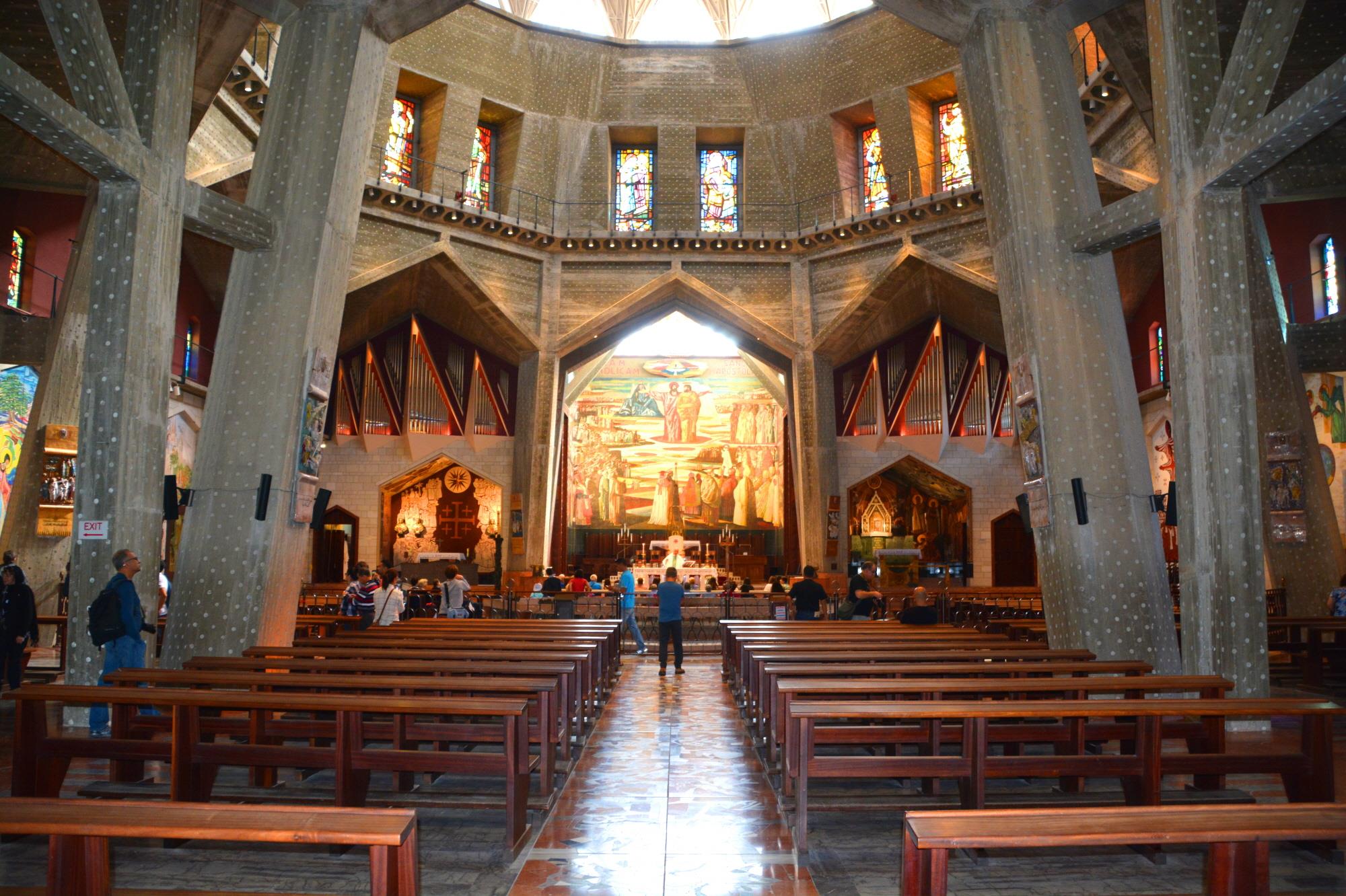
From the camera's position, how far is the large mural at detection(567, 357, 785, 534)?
26.8 metres

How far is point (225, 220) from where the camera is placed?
28.3 feet

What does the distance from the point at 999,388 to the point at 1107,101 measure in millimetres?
7290

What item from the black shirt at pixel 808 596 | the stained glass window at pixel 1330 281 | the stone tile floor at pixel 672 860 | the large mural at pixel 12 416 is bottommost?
the stone tile floor at pixel 672 860

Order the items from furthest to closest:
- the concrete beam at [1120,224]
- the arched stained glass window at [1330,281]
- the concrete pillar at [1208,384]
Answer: the arched stained glass window at [1330,281] → the concrete beam at [1120,224] → the concrete pillar at [1208,384]

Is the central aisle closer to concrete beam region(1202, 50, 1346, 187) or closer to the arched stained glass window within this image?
concrete beam region(1202, 50, 1346, 187)

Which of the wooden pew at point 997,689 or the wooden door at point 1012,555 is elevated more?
the wooden door at point 1012,555

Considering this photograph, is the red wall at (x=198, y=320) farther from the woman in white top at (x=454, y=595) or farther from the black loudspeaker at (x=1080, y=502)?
the black loudspeaker at (x=1080, y=502)

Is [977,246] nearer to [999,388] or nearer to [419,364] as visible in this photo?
[999,388]

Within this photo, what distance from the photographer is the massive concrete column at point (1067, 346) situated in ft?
28.2

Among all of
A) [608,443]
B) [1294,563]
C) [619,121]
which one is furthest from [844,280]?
[1294,563]

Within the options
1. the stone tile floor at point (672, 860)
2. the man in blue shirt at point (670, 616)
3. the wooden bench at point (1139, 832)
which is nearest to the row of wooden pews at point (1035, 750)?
the wooden bench at point (1139, 832)

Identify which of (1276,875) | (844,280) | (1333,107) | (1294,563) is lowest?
(1276,875)

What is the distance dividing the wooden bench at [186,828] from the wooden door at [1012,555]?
2218cm

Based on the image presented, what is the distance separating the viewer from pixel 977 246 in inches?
771
